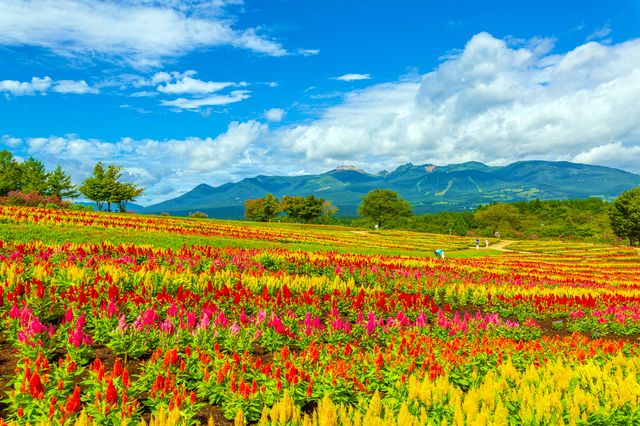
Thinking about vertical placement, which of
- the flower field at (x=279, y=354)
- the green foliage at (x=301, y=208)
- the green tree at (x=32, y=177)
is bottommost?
the flower field at (x=279, y=354)

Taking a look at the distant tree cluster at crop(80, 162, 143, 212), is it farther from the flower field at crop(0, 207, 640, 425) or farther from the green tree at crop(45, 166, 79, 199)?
the flower field at crop(0, 207, 640, 425)

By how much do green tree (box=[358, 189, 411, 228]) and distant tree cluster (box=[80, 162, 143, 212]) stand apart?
67000 millimetres

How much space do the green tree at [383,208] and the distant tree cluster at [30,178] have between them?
245 ft

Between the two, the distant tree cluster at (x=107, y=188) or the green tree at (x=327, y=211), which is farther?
the green tree at (x=327, y=211)

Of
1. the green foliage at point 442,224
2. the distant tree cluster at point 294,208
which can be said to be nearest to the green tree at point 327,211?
the distant tree cluster at point 294,208

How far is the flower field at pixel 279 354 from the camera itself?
160 inches

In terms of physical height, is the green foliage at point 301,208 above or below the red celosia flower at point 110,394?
above

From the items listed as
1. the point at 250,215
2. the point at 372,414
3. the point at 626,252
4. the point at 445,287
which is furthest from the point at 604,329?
the point at 250,215

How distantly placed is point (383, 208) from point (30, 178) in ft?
278

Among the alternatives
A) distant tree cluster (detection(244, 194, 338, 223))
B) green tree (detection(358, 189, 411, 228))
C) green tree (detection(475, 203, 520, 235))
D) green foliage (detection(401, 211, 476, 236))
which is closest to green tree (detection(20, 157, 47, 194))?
distant tree cluster (detection(244, 194, 338, 223))

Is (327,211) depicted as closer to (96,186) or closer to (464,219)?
(464,219)

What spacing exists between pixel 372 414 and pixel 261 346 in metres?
3.08

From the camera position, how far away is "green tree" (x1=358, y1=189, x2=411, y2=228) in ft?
389

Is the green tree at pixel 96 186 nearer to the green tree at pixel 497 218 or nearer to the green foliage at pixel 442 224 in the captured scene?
the green foliage at pixel 442 224
